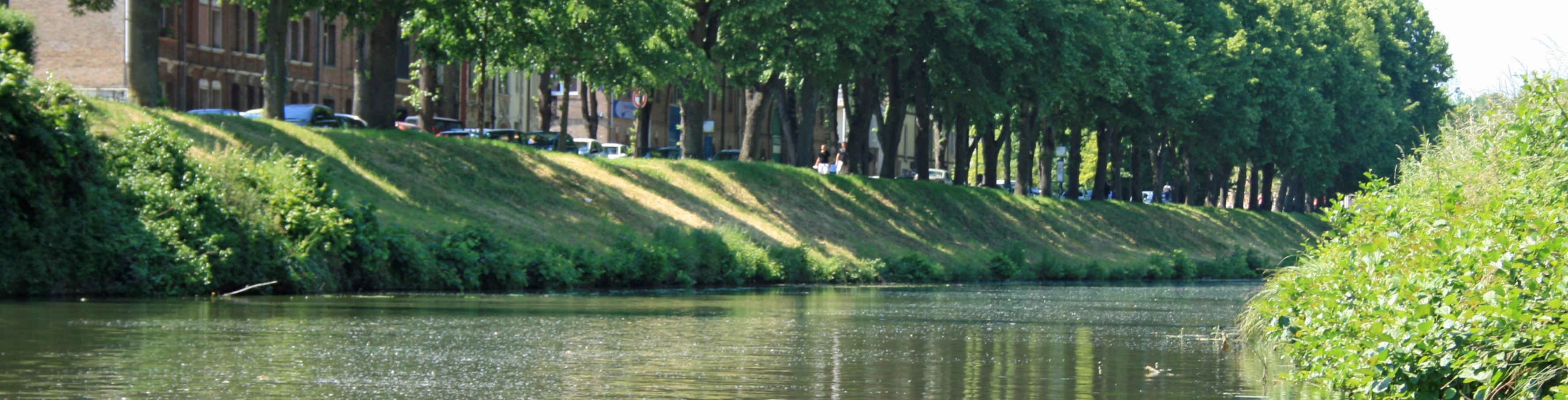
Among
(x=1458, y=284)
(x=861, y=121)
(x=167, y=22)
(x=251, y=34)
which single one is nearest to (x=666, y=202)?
(x=861, y=121)

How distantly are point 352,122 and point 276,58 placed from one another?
906 centimetres

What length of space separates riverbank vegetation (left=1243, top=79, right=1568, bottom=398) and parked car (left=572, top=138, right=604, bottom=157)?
42.7 m

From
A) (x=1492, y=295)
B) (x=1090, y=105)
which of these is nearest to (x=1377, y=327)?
(x=1492, y=295)

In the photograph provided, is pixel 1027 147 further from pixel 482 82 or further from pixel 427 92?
pixel 482 82

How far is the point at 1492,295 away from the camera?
1113 centimetres

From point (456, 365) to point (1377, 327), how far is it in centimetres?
739

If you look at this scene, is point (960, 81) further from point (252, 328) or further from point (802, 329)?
point (252, 328)

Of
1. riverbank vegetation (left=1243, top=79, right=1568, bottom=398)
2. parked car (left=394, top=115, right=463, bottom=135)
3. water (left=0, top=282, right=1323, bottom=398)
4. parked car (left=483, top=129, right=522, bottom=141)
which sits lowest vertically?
water (left=0, top=282, right=1323, bottom=398)

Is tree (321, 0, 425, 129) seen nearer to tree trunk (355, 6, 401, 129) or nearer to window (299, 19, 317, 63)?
tree trunk (355, 6, 401, 129)

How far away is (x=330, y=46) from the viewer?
70.8 m

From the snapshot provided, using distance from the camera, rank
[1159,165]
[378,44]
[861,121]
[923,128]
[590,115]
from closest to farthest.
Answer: [378,44]
[861,121]
[923,128]
[590,115]
[1159,165]

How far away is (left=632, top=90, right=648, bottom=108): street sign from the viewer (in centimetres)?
4631

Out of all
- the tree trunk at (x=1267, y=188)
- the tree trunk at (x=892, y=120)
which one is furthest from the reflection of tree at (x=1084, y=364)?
the tree trunk at (x=1267, y=188)

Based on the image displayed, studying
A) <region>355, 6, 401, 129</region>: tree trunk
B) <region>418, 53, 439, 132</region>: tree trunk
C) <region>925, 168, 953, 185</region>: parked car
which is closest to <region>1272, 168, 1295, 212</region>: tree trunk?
<region>925, 168, 953, 185</region>: parked car
